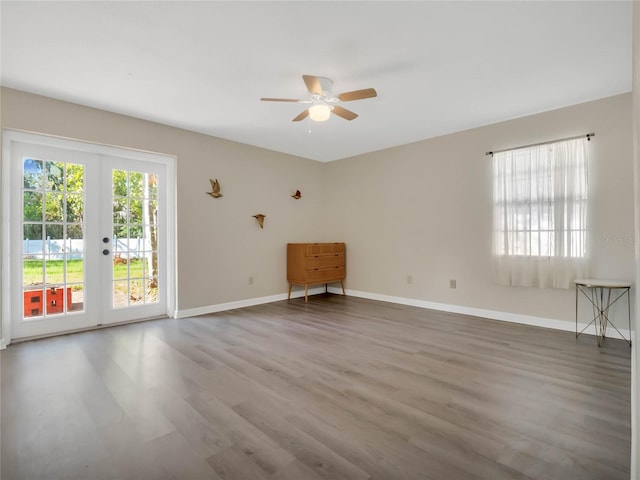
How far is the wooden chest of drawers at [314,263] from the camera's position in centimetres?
546

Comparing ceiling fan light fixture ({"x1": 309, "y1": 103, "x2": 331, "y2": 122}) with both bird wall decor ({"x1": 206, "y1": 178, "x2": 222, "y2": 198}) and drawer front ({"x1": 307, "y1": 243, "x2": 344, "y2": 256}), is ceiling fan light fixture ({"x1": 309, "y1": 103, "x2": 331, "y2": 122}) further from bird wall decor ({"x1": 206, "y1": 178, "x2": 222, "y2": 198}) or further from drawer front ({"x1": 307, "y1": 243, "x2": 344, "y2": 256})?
drawer front ({"x1": 307, "y1": 243, "x2": 344, "y2": 256})

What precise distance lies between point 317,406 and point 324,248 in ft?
12.3

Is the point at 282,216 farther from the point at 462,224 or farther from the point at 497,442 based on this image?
the point at 497,442

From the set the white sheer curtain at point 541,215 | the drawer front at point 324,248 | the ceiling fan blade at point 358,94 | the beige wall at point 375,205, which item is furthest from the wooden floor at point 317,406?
the ceiling fan blade at point 358,94

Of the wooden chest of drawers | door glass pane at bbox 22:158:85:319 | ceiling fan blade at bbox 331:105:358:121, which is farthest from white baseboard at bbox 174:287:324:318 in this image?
ceiling fan blade at bbox 331:105:358:121

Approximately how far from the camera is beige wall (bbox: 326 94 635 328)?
344 centimetres

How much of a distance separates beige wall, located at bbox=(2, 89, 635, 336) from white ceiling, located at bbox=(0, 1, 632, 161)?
293 millimetres

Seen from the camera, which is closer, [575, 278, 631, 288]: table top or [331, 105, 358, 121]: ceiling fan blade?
[575, 278, 631, 288]: table top

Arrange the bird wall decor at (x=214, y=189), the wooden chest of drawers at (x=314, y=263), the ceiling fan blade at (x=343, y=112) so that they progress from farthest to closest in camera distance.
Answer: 1. the wooden chest of drawers at (x=314, y=263)
2. the bird wall decor at (x=214, y=189)
3. the ceiling fan blade at (x=343, y=112)

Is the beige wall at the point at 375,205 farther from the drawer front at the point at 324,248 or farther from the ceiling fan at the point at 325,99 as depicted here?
the ceiling fan at the point at 325,99

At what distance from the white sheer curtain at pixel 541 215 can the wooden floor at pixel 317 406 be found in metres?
0.77

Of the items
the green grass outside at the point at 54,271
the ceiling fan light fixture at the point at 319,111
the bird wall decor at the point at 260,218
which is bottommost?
the green grass outside at the point at 54,271

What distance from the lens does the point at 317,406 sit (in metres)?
2.09

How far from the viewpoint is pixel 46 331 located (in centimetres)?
361
